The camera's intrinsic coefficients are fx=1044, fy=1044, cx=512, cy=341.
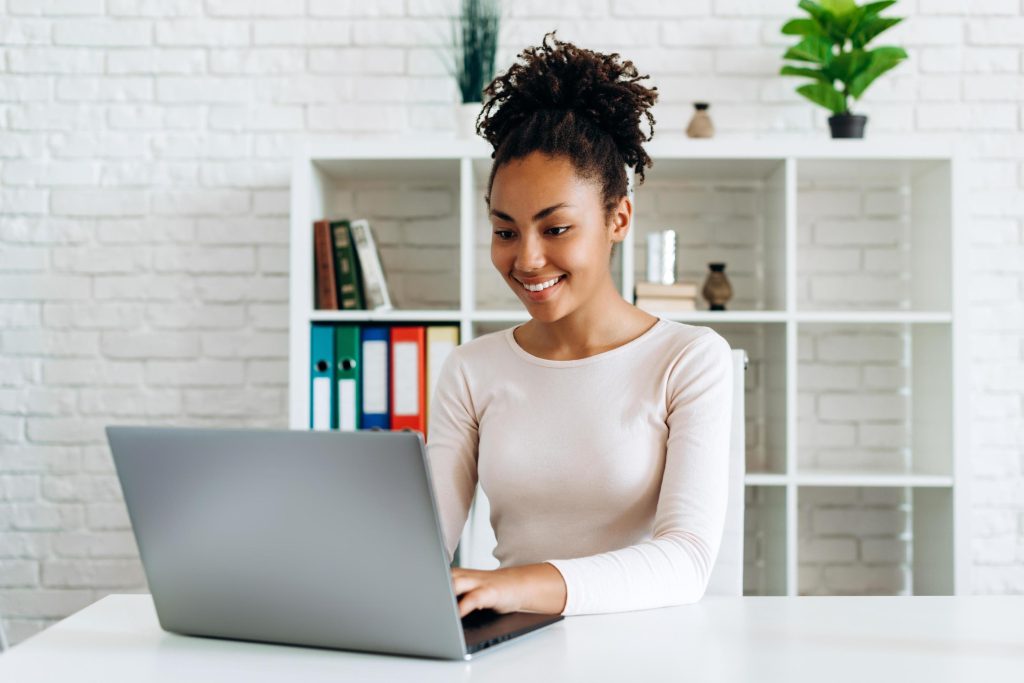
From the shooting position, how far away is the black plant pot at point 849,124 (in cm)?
242

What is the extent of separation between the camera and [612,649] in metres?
0.95

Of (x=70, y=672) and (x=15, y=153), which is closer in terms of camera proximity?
(x=70, y=672)

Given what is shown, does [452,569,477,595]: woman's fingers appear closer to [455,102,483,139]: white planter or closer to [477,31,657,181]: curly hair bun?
[477,31,657,181]: curly hair bun

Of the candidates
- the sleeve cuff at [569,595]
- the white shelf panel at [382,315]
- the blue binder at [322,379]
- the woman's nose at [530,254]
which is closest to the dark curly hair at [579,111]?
the woman's nose at [530,254]

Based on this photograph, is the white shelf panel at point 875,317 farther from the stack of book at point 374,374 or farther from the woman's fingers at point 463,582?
the woman's fingers at point 463,582

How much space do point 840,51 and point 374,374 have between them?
1.33 meters

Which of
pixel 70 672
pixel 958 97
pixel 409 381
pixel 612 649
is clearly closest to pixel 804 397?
pixel 958 97

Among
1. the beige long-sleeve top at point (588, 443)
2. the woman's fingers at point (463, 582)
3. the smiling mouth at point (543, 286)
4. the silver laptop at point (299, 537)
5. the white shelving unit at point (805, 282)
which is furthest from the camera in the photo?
the white shelving unit at point (805, 282)

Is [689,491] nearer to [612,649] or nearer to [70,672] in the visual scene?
[612,649]

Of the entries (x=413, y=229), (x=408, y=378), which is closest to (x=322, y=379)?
(x=408, y=378)

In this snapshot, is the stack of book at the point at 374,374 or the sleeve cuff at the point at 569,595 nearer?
the sleeve cuff at the point at 569,595

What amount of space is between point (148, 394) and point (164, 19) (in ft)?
3.16

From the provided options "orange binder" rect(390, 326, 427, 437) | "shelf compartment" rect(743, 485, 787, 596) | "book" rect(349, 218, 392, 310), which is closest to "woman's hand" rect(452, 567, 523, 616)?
"orange binder" rect(390, 326, 427, 437)

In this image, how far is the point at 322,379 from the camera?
2.39 metres
